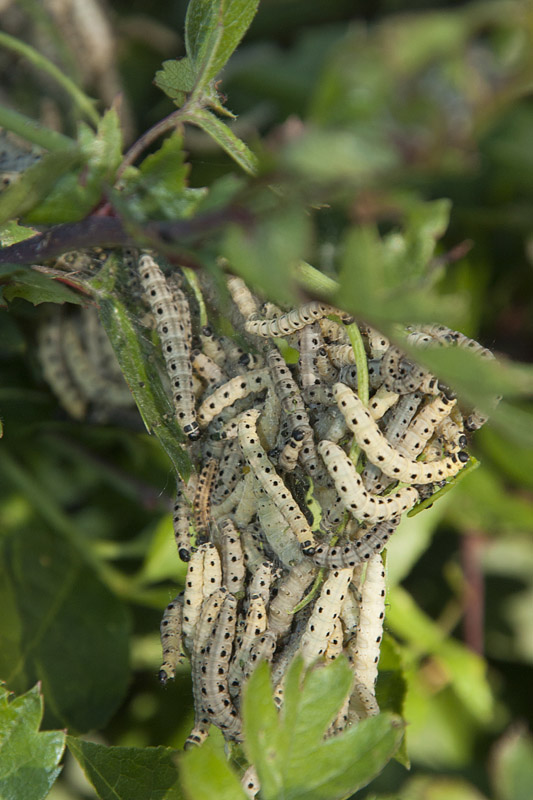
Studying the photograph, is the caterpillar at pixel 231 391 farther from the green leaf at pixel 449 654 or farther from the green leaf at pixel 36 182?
the green leaf at pixel 449 654

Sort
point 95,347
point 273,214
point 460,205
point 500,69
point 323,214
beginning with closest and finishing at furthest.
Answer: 1. point 500,69
2. point 273,214
3. point 95,347
4. point 323,214
5. point 460,205

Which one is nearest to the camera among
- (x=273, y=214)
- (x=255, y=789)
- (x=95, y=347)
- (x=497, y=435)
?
(x=273, y=214)

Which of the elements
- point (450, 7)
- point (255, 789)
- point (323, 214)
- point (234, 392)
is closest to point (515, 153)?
point (450, 7)

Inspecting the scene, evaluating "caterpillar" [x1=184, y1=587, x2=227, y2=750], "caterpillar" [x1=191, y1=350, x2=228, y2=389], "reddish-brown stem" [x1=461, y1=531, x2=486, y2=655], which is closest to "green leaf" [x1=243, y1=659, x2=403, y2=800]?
"caterpillar" [x1=184, y1=587, x2=227, y2=750]

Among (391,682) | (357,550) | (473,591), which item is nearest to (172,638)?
(357,550)

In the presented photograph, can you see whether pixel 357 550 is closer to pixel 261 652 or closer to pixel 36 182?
pixel 261 652

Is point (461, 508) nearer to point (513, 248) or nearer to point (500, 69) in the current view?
point (513, 248)

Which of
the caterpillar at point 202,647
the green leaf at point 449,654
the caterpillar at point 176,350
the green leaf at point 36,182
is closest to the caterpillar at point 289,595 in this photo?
the caterpillar at point 202,647

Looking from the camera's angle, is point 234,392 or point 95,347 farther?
point 95,347
